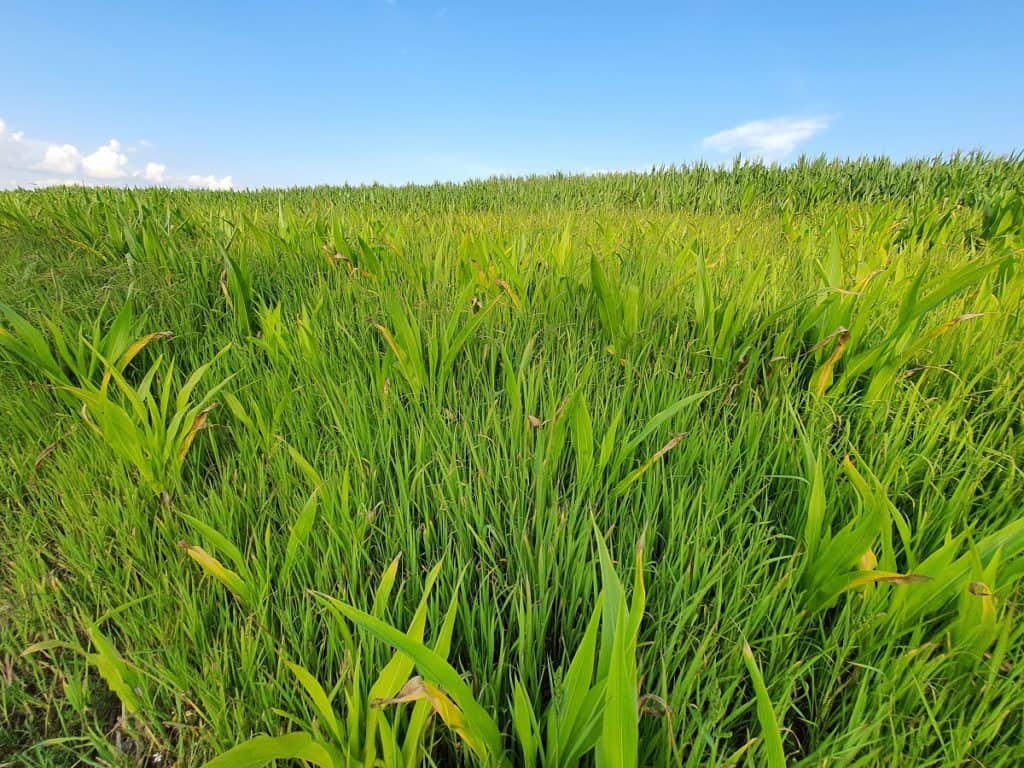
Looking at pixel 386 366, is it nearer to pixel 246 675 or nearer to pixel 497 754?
pixel 246 675

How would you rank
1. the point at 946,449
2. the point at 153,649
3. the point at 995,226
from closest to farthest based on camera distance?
1. the point at 153,649
2. the point at 946,449
3. the point at 995,226

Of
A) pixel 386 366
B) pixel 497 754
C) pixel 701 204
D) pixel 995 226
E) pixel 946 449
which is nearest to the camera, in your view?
pixel 497 754

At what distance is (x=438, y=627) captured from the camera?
31.9 inches

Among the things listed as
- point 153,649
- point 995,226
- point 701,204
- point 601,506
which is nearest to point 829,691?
point 601,506

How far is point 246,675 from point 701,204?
6285 millimetres

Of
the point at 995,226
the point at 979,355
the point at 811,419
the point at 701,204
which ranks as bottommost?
the point at 811,419

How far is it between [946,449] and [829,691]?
80cm

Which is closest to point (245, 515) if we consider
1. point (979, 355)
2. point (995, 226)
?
point (979, 355)

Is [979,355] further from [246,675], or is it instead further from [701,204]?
[701,204]

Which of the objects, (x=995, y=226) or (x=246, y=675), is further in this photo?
(x=995, y=226)

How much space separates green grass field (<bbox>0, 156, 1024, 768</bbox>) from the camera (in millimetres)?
684

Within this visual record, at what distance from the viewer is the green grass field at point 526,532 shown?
0.68m

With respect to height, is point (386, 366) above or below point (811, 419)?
above

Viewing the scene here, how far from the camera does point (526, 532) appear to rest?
889 mm
